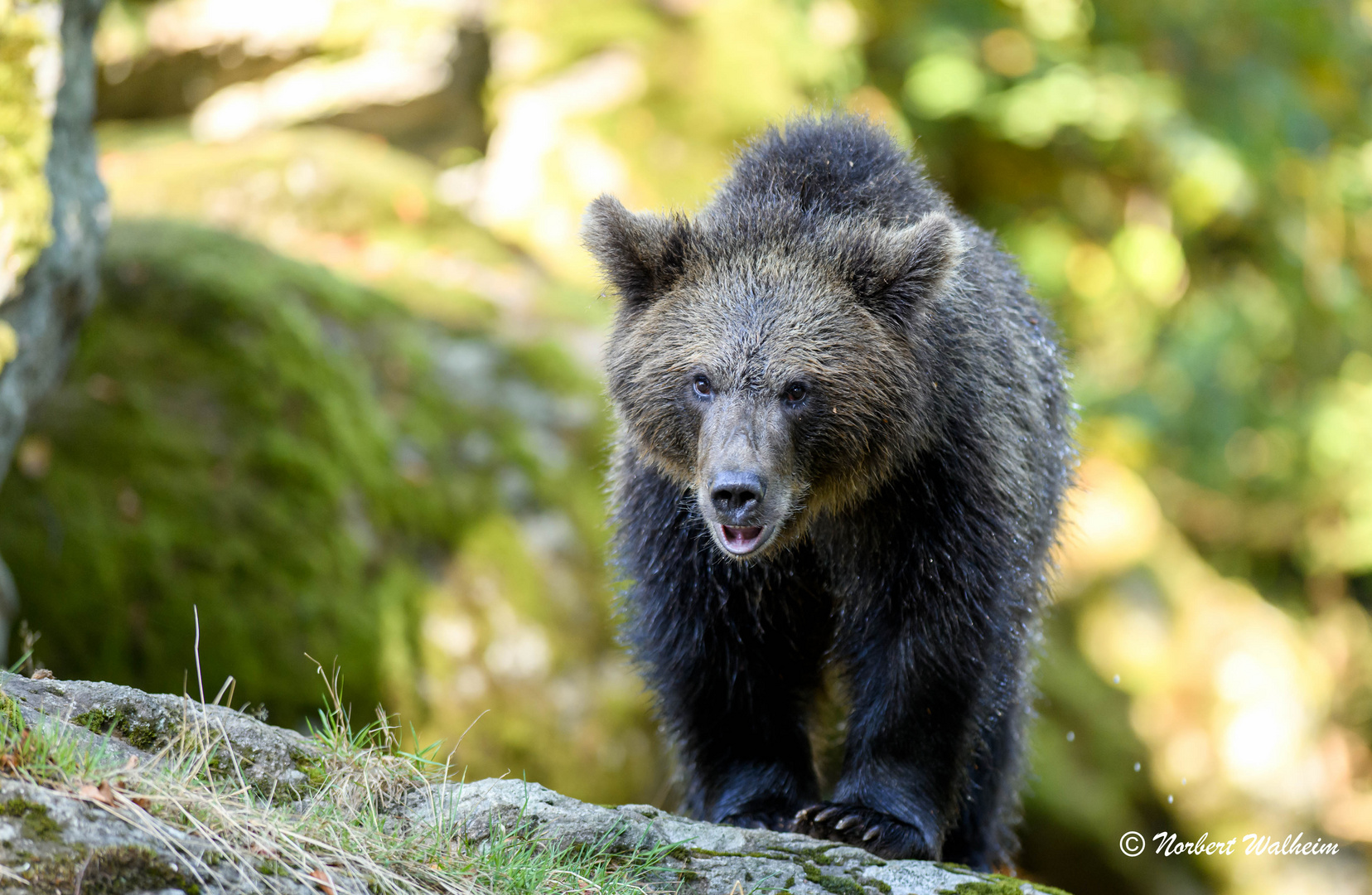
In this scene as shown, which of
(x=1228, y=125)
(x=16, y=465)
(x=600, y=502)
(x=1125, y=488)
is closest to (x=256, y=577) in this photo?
(x=16, y=465)

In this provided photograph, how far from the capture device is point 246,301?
771cm

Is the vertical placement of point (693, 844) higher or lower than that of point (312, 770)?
lower

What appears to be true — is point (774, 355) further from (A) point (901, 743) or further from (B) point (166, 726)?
(B) point (166, 726)

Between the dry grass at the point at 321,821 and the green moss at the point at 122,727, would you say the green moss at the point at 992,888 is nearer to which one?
the dry grass at the point at 321,821

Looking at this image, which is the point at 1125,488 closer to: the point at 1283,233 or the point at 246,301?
the point at 1283,233

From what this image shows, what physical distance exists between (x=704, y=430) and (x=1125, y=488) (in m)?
9.42

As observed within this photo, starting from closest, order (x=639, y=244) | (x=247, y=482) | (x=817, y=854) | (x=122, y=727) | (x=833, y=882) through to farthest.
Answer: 1. (x=122, y=727)
2. (x=833, y=882)
3. (x=817, y=854)
4. (x=639, y=244)
5. (x=247, y=482)

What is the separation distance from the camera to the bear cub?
14.4 feet

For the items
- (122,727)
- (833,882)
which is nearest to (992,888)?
(833,882)

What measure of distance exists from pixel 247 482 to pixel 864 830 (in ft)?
14.9

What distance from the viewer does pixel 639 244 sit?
468 centimetres

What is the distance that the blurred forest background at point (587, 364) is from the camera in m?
7.16

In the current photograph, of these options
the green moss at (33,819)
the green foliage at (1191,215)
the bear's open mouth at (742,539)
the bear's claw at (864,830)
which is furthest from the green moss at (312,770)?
the green foliage at (1191,215)

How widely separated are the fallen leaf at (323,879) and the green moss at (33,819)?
61cm
